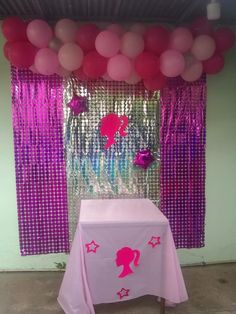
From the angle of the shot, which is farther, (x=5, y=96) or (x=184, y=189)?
(x=184, y=189)

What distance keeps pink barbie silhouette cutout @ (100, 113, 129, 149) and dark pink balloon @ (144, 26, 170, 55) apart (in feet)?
2.25

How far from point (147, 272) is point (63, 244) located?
1036mm

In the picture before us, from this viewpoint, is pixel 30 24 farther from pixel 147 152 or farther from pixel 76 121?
pixel 147 152

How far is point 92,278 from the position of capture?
2.21 m

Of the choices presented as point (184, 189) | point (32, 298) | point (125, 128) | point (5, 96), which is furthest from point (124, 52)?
point (32, 298)

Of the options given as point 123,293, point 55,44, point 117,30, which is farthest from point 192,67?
point 123,293

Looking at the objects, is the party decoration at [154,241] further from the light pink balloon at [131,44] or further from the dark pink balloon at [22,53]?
the dark pink balloon at [22,53]

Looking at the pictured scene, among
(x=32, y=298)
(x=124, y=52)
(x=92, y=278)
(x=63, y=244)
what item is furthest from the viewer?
(x=63, y=244)

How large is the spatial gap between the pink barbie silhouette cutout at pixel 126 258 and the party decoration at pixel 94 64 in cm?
135

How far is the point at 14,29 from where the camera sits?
2332 millimetres

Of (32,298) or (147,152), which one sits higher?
(147,152)

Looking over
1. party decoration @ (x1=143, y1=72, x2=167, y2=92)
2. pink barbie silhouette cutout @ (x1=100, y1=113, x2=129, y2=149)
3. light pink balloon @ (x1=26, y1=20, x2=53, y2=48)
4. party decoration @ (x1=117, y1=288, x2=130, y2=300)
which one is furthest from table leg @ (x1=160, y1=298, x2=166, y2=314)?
light pink balloon @ (x1=26, y1=20, x2=53, y2=48)

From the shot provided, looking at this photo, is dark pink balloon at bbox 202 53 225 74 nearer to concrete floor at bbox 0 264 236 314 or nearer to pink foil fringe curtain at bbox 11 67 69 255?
pink foil fringe curtain at bbox 11 67 69 255

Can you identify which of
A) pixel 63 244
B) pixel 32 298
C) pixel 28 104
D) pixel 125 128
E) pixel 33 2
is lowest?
pixel 32 298
